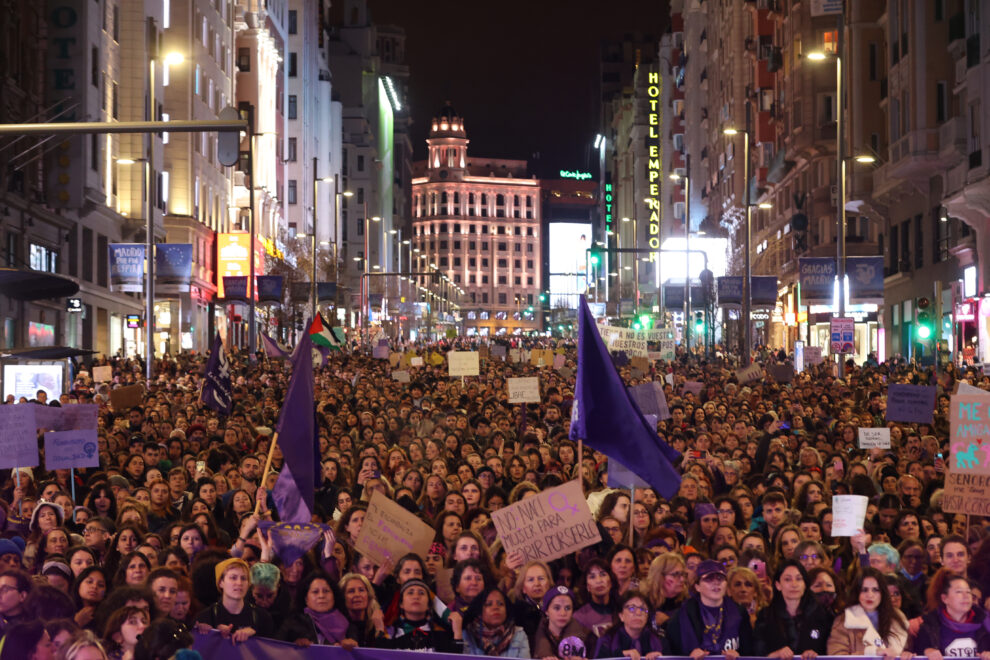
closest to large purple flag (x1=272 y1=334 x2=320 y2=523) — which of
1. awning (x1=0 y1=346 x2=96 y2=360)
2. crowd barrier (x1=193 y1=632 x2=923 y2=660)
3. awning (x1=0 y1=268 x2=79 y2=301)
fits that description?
crowd barrier (x1=193 y1=632 x2=923 y2=660)

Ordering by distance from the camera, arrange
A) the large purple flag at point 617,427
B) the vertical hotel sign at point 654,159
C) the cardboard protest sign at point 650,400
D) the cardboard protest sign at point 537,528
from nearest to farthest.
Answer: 1. the cardboard protest sign at point 537,528
2. the large purple flag at point 617,427
3. the cardboard protest sign at point 650,400
4. the vertical hotel sign at point 654,159

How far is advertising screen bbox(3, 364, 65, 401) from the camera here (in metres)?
26.8

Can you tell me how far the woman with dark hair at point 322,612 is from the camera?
28.5 ft

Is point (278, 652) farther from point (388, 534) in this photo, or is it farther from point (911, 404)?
point (911, 404)

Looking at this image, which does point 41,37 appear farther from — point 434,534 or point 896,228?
point 434,534

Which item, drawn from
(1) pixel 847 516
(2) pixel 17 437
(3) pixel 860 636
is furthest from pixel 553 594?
(2) pixel 17 437

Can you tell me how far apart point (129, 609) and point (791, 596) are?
144 inches

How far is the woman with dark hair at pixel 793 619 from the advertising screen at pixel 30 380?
65.9 feet

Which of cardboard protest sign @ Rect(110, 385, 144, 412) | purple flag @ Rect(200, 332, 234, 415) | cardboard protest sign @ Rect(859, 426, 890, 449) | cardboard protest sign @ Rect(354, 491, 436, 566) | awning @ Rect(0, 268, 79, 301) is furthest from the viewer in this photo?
cardboard protest sign @ Rect(110, 385, 144, 412)

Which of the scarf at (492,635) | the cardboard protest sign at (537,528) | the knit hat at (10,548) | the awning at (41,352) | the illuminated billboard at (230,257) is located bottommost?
the scarf at (492,635)

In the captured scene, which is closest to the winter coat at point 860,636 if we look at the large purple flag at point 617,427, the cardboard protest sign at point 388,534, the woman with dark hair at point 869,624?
the woman with dark hair at point 869,624

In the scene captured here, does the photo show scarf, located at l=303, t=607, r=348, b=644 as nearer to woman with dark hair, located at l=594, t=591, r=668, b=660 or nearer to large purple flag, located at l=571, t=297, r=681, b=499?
woman with dark hair, located at l=594, t=591, r=668, b=660

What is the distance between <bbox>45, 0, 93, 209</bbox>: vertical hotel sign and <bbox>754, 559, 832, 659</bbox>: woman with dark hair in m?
39.8

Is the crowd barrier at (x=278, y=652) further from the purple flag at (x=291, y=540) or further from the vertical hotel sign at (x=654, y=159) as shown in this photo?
the vertical hotel sign at (x=654, y=159)
